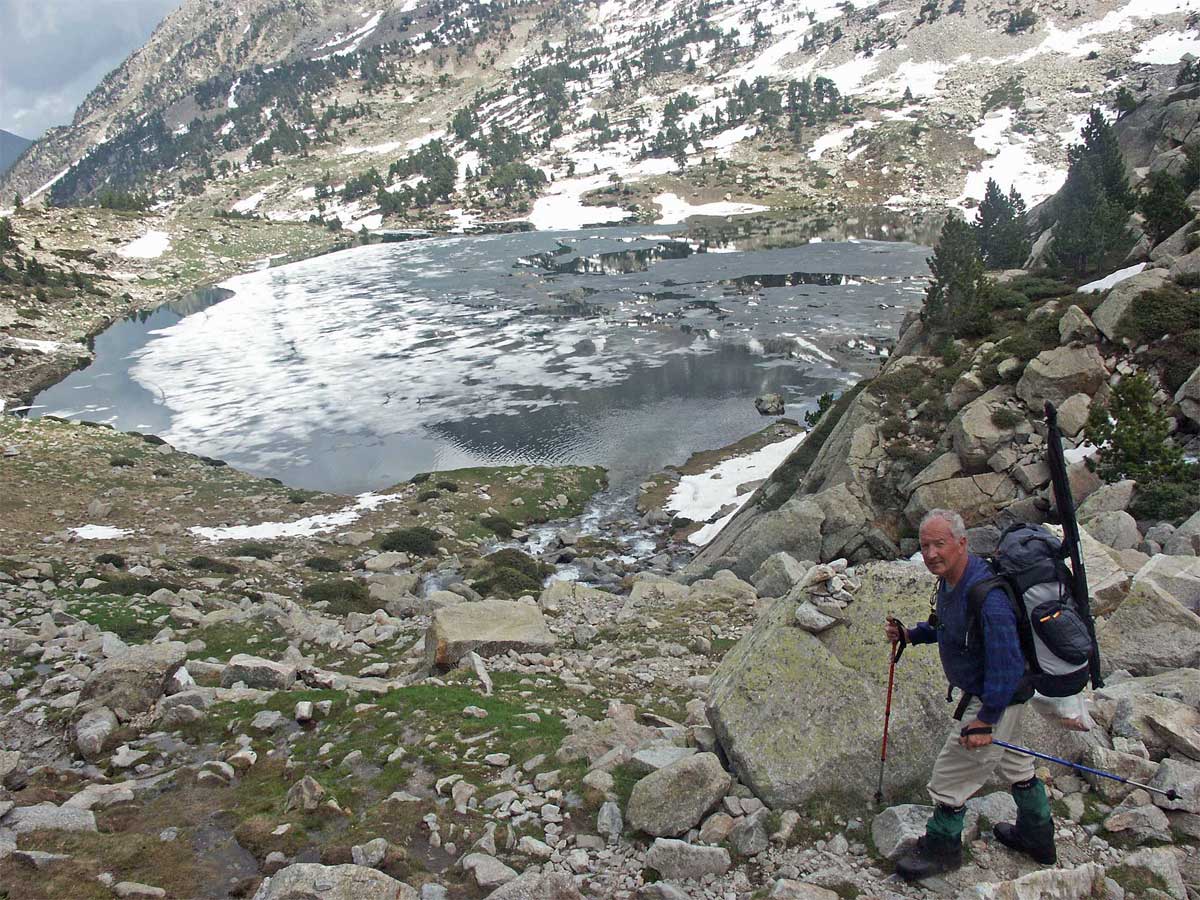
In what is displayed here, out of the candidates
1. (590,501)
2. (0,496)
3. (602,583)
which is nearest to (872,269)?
(590,501)

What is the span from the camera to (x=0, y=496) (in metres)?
28.8

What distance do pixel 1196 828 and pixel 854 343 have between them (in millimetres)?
54108

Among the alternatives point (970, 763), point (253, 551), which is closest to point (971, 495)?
point (970, 763)

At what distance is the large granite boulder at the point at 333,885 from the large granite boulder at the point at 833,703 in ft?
11.4

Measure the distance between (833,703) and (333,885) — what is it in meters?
4.96

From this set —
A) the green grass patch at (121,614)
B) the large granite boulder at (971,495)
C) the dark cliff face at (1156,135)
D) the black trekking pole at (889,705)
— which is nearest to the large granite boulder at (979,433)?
the large granite boulder at (971,495)

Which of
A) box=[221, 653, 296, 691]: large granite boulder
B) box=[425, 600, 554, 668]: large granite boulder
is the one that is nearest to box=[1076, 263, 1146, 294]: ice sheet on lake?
box=[425, 600, 554, 668]: large granite boulder

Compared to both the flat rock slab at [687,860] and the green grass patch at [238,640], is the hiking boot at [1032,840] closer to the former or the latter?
the flat rock slab at [687,860]

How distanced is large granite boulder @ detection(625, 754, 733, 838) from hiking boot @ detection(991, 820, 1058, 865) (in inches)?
93.6

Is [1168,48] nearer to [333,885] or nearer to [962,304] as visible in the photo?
[962,304]

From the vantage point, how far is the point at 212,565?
880 inches

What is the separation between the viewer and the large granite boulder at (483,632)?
13.0m

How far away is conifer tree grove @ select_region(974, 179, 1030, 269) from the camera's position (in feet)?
149

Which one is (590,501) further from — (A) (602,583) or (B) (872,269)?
(B) (872,269)
